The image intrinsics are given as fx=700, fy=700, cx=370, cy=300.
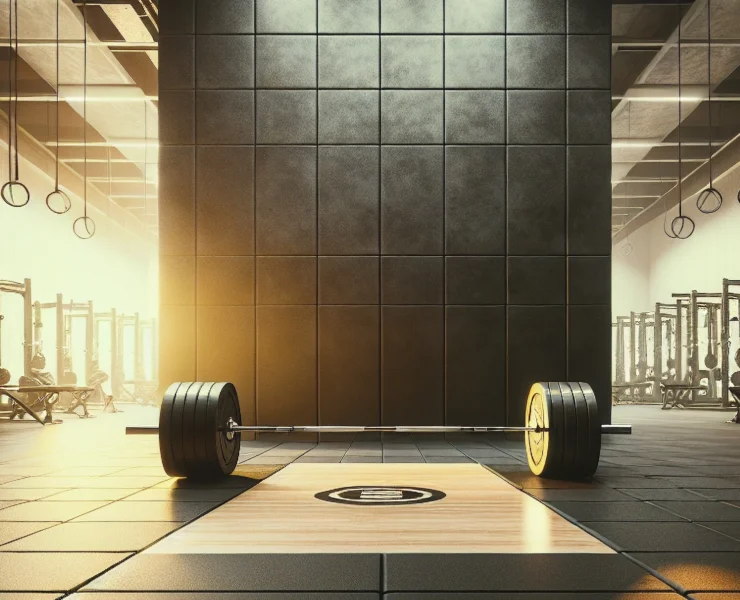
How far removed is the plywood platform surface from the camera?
7.14 feet

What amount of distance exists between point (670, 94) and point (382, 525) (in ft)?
28.9

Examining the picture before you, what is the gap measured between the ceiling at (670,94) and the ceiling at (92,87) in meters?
5.24

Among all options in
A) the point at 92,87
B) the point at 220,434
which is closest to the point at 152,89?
the point at 92,87

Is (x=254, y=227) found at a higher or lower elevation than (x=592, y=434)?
higher

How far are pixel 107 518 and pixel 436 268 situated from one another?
3.73 m

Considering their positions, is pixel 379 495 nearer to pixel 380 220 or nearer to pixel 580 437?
pixel 580 437

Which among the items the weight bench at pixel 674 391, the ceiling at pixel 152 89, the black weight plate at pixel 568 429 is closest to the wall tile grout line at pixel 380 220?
the black weight plate at pixel 568 429

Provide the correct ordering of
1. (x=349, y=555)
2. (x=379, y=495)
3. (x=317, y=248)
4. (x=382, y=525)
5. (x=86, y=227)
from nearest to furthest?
(x=349, y=555), (x=382, y=525), (x=379, y=495), (x=317, y=248), (x=86, y=227)

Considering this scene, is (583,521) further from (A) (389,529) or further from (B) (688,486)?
(B) (688,486)

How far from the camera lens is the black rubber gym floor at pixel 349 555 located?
1736 millimetres

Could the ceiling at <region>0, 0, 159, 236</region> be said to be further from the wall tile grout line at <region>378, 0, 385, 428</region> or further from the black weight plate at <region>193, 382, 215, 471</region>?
the black weight plate at <region>193, 382, 215, 471</region>

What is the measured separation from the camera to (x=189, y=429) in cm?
338

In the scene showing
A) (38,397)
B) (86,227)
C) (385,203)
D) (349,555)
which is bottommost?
(38,397)

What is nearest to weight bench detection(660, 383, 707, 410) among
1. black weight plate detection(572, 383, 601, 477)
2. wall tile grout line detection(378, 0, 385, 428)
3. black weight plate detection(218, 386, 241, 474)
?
wall tile grout line detection(378, 0, 385, 428)
